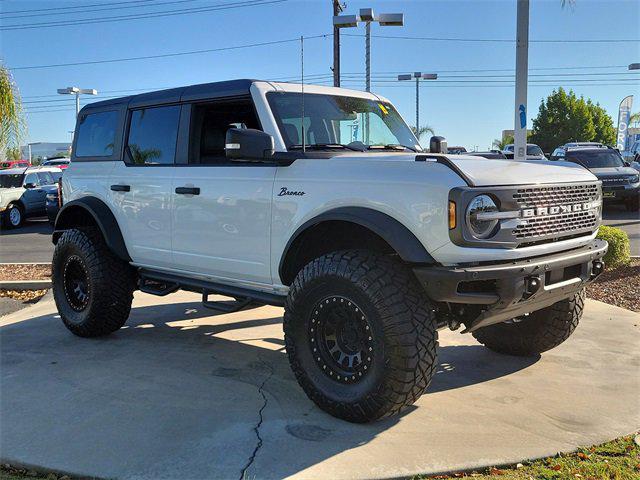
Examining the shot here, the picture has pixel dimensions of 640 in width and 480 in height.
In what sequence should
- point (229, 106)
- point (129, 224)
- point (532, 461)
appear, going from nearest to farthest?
point (532, 461), point (229, 106), point (129, 224)

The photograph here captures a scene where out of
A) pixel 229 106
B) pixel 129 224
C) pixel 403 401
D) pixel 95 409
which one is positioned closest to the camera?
pixel 403 401

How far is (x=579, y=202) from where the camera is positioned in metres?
3.88

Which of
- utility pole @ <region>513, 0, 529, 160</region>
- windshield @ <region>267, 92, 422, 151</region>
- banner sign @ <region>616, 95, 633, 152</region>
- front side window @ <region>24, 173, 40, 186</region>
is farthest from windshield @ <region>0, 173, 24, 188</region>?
banner sign @ <region>616, 95, 633, 152</region>

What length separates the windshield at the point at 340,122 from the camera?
439 centimetres

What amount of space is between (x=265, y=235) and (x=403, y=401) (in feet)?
4.75

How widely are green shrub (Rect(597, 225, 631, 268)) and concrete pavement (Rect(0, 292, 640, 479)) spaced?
262 cm

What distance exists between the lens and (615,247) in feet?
26.2

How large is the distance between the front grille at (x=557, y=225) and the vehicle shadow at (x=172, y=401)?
129 cm

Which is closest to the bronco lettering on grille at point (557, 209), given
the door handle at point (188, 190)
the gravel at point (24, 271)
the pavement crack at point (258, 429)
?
the pavement crack at point (258, 429)

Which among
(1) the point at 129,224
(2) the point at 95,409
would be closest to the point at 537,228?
(2) the point at 95,409

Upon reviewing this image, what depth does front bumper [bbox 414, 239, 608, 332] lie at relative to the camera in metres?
3.21

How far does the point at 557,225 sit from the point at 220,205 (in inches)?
89.4

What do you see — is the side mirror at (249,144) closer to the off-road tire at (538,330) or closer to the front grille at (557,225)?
the front grille at (557,225)

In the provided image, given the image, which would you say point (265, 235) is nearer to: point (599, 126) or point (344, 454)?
point (344, 454)
